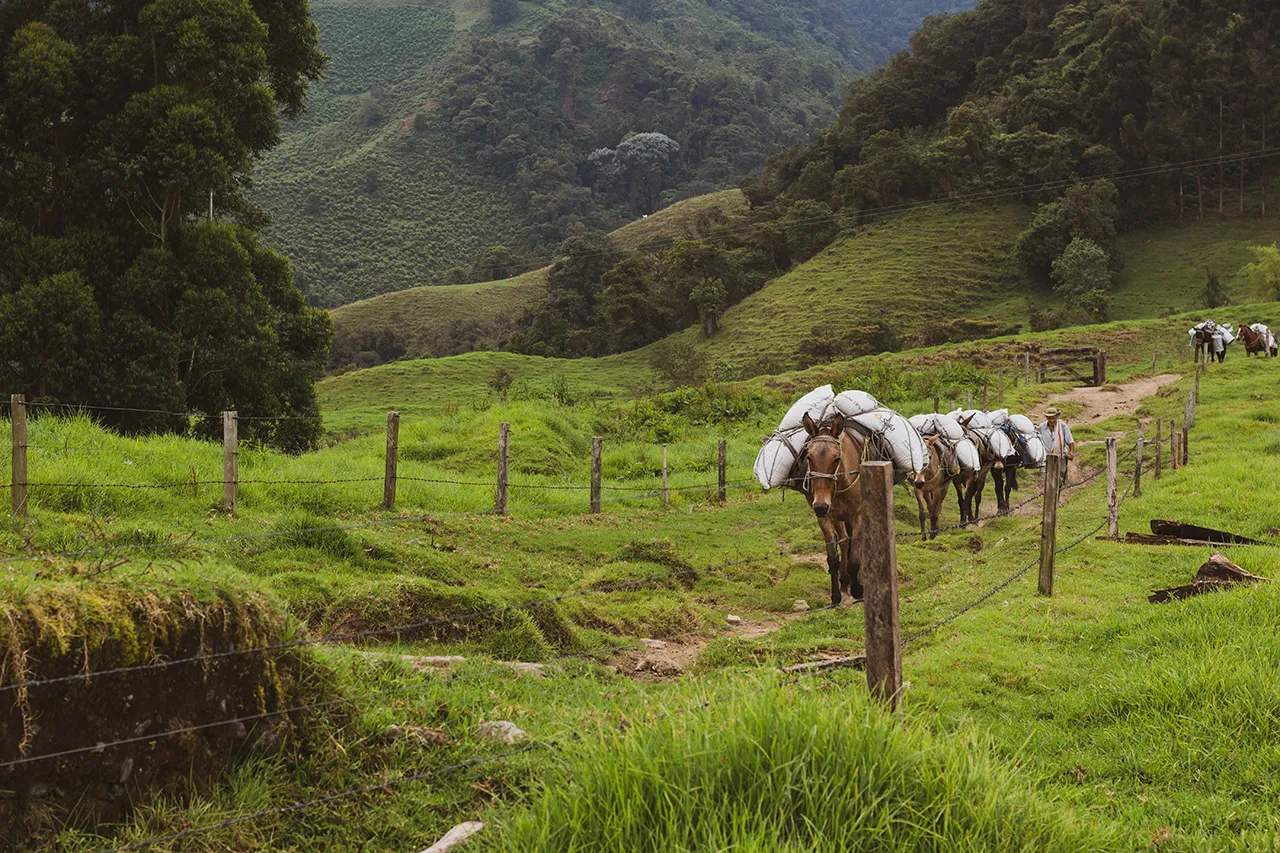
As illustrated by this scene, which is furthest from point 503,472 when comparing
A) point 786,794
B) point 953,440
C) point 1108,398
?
point 1108,398

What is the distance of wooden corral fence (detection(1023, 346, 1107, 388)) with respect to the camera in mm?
36406

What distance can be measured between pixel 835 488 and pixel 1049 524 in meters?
2.51

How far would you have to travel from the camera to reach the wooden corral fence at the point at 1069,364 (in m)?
36.4

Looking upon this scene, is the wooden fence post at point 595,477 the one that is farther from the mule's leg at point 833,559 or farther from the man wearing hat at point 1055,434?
the man wearing hat at point 1055,434

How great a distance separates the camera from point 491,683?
6523 millimetres

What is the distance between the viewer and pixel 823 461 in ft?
36.2

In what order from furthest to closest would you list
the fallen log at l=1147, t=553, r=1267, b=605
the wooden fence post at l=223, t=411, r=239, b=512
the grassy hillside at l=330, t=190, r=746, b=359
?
the grassy hillside at l=330, t=190, r=746, b=359, the wooden fence post at l=223, t=411, r=239, b=512, the fallen log at l=1147, t=553, r=1267, b=605

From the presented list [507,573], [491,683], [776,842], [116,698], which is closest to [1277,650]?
[776,842]

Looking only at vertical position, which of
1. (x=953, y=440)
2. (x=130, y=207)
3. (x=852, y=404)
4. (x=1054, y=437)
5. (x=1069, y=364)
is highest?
(x=130, y=207)

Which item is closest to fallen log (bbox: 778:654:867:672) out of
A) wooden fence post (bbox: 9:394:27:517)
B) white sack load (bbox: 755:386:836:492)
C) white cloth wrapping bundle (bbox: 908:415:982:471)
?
white sack load (bbox: 755:386:836:492)

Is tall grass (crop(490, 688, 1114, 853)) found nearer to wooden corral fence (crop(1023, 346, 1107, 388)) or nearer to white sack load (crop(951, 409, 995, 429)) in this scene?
white sack load (crop(951, 409, 995, 429))

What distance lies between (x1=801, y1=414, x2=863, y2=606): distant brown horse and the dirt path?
66.6ft

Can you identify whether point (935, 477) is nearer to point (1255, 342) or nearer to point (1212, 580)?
point (1212, 580)

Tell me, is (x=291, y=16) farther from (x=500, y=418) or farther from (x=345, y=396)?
(x=345, y=396)
